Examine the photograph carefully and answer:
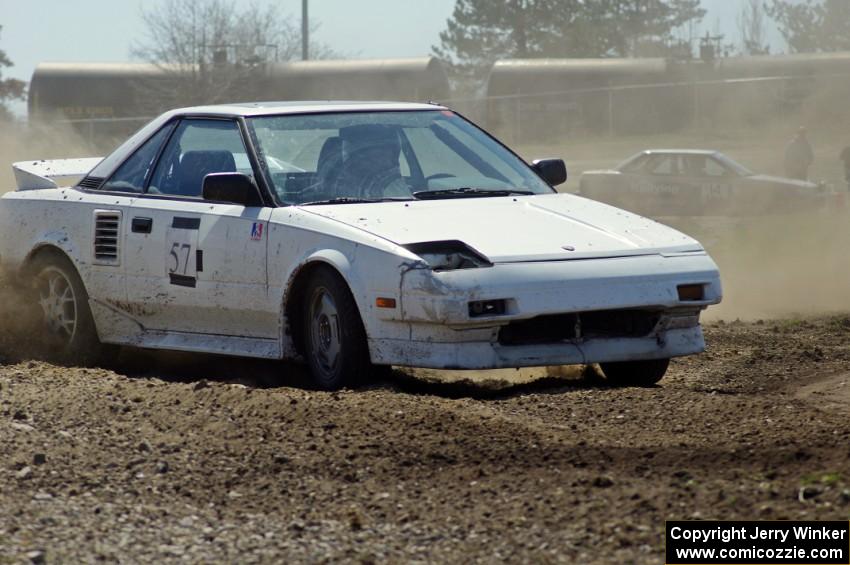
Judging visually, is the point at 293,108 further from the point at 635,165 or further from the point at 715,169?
the point at 635,165

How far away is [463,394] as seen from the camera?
6996mm

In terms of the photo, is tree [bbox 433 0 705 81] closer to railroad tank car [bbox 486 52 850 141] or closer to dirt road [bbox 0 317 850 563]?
railroad tank car [bbox 486 52 850 141]

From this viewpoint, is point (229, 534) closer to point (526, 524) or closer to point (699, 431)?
point (526, 524)

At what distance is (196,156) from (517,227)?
209cm

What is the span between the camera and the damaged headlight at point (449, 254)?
6.41 m

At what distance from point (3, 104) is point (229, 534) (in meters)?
52.9

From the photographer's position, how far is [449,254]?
6.48m

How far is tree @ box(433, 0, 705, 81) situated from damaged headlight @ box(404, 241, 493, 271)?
5882 cm

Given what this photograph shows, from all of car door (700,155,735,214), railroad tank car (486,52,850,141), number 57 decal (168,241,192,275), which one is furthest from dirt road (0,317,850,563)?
railroad tank car (486,52,850,141)

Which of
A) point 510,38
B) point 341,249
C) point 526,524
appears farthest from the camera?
point 510,38

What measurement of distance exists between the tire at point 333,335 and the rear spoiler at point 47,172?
257cm

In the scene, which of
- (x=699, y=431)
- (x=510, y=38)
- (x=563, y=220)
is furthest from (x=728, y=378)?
(x=510, y=38)

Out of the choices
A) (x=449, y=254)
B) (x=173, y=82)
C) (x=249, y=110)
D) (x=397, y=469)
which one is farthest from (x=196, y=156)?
(x=173, y=82)

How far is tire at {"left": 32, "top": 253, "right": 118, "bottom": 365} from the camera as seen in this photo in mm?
8281
